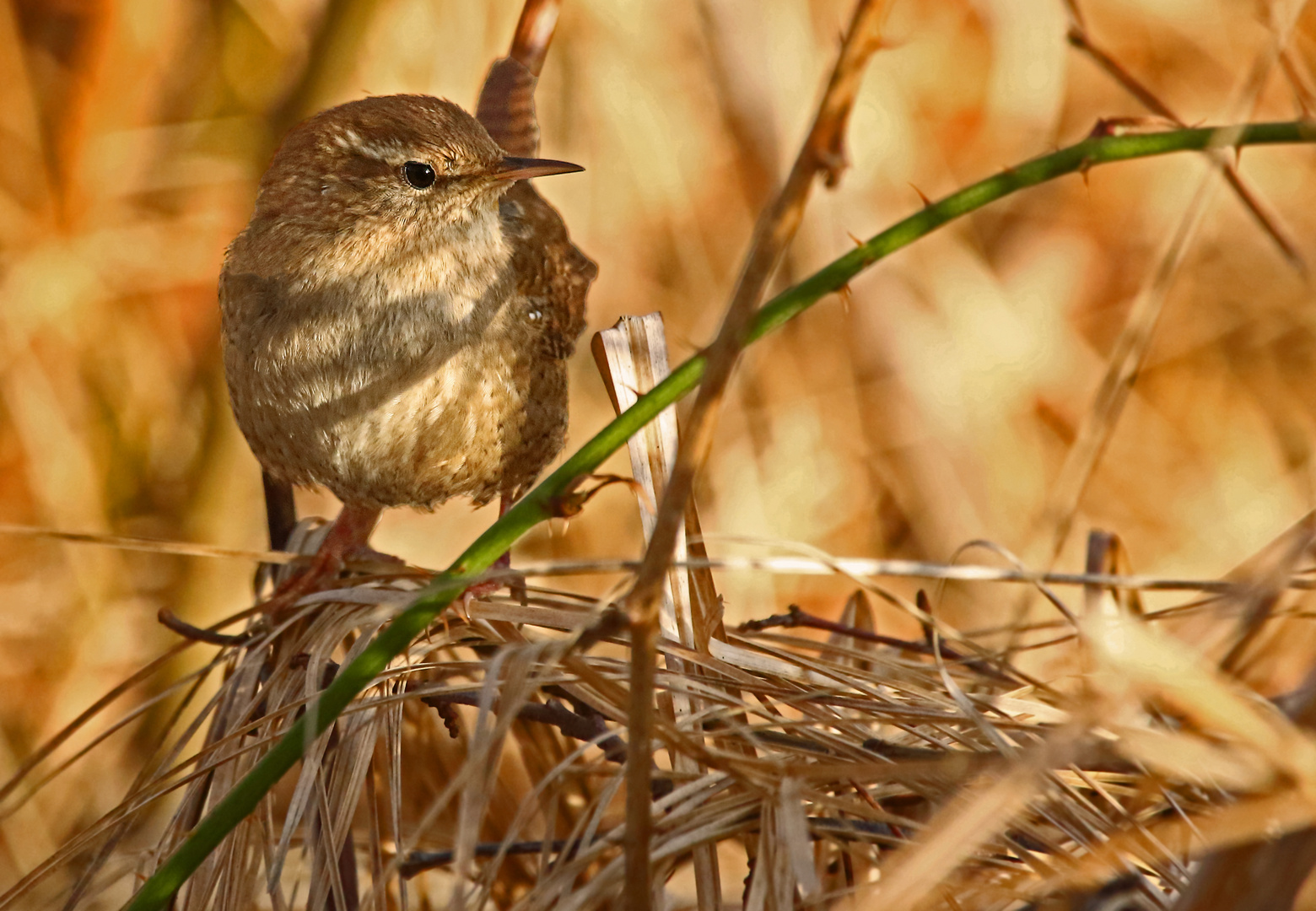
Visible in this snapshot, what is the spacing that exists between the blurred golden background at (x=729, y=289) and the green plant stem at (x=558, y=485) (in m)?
2.05

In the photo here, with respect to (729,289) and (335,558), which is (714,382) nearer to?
(335,558)

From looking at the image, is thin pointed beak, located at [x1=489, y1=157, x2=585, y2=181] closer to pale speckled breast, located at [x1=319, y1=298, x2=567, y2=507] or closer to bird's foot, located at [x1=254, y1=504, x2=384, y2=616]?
pale speckled breast, located at [x1=319, y1=298, x2=567, y2=507]

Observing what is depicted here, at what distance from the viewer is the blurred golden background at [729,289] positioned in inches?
125

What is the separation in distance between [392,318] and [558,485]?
2.83 ft

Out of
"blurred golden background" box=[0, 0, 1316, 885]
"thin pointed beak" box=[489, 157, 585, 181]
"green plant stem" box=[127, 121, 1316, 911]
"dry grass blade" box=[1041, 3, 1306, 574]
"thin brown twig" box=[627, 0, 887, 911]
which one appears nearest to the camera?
"thin brown twig" box=[627, 0, 887, 911]

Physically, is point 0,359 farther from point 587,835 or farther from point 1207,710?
point 1207,710

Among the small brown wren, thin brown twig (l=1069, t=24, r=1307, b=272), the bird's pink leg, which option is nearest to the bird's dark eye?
the small brown wren

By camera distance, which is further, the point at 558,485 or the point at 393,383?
the point at 393,383

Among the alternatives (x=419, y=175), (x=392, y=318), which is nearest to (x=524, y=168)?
(x=419, y=175)

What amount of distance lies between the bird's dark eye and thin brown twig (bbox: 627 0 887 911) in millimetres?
1148

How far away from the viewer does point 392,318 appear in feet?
5.63

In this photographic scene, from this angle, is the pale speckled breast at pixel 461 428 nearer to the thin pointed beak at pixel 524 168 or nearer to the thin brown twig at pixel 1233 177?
the thin pointed beak at pixel 524 168

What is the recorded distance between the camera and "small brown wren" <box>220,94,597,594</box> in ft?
5.60

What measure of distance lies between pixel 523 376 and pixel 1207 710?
1.26m
